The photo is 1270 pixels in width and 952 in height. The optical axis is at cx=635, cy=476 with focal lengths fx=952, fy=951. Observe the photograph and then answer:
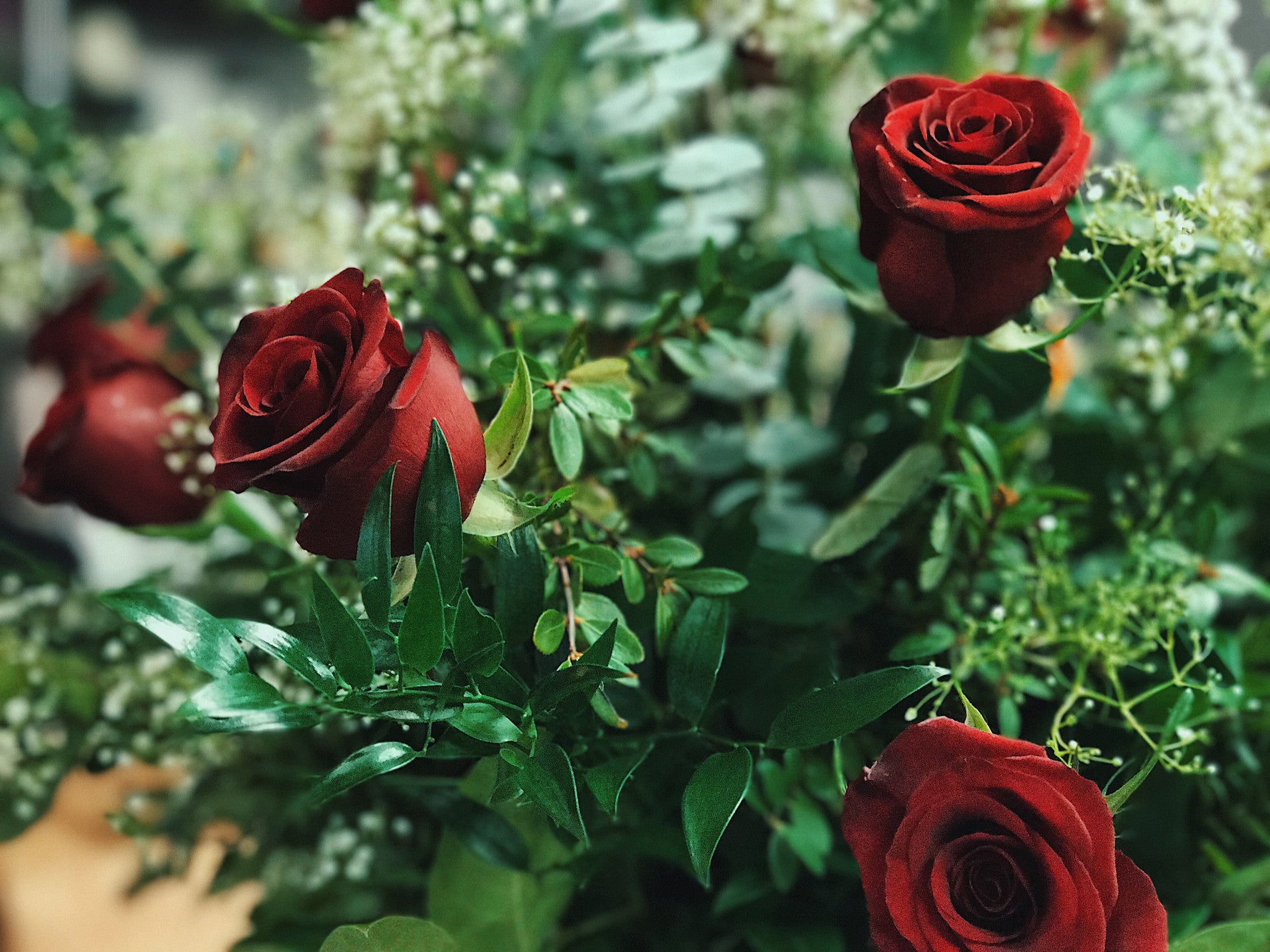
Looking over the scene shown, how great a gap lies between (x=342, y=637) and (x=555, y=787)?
0.09 m

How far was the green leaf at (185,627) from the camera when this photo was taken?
1.06ft

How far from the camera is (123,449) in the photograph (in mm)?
491

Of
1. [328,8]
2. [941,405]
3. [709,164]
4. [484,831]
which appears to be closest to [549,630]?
[484,831]

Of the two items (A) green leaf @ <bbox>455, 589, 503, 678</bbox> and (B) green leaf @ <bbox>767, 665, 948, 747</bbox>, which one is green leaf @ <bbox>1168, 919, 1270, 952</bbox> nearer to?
(B) green leaf @ <bbox>767, 665, 948, 747</bbox>

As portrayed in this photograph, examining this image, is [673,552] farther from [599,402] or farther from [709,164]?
[709,164]

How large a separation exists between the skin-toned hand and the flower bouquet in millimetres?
197

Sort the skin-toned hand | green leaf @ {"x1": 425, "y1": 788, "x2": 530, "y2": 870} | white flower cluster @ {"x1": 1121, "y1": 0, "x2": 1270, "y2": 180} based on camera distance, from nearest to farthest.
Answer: green leaf @ {"x1": 425, "y1": 788, "x2": 530, "y2": 870}, white flower cluster @ {"x1": 1121, "y1": 0, "x2": 1270, "y2": 180}, the skin-toned hand

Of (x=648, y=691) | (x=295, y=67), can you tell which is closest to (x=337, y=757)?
(x=648, y=691)

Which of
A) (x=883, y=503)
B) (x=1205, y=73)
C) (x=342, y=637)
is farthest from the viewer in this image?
(x=1205, y=73)

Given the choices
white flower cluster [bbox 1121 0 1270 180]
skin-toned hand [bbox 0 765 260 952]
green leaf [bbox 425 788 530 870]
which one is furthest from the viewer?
skin-toned hand [bbox 0 765 260 952]

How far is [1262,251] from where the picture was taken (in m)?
0.44

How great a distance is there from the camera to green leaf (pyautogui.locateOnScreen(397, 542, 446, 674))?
1.00 ft

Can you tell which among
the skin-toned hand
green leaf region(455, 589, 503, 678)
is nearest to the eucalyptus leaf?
green leaf region(455, 589, 503, 678)

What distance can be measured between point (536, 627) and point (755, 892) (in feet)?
0.64
